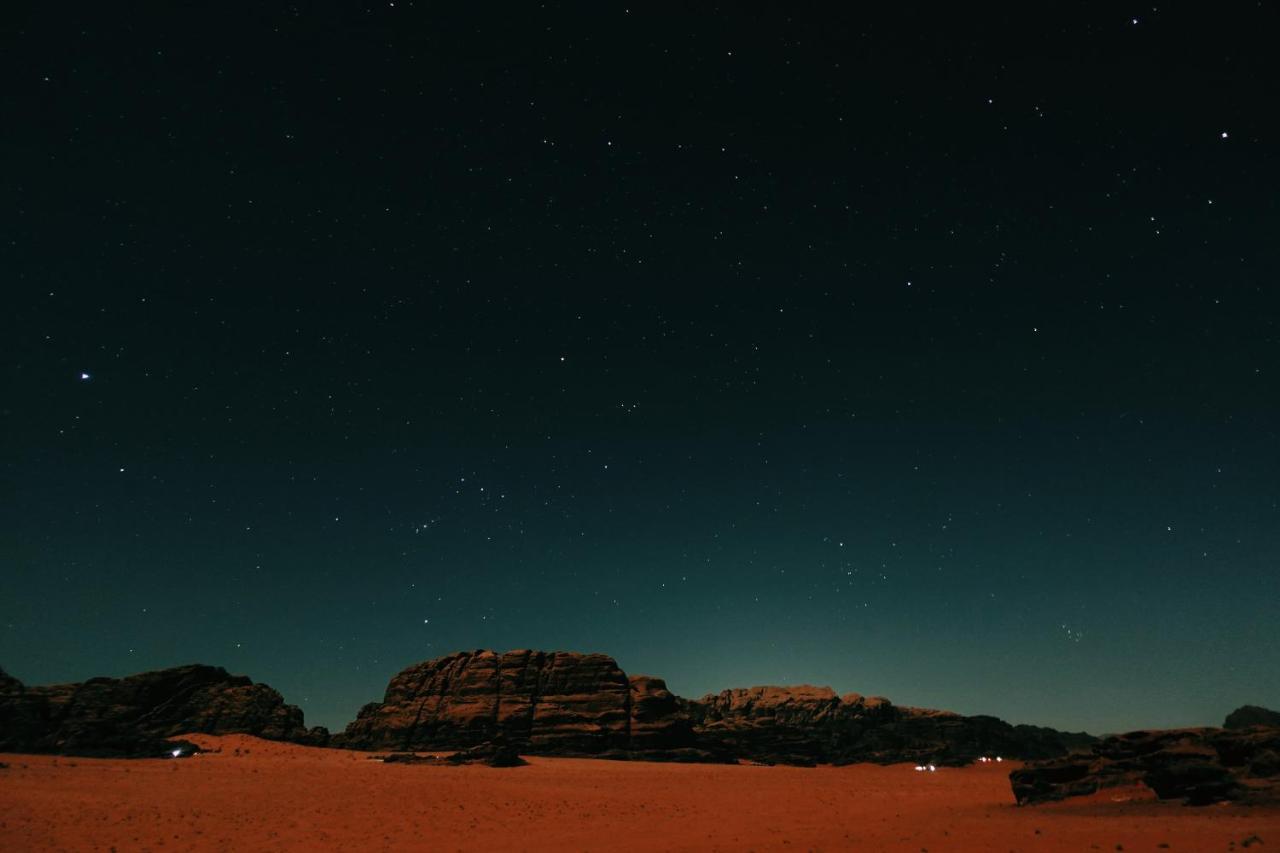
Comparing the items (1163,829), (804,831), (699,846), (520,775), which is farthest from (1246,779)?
(520,775)

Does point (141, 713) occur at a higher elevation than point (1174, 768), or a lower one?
higher

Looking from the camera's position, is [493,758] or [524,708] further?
[524,708]

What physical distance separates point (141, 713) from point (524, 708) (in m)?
33.3

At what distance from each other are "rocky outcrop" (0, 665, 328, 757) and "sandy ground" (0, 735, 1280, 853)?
36.7ft

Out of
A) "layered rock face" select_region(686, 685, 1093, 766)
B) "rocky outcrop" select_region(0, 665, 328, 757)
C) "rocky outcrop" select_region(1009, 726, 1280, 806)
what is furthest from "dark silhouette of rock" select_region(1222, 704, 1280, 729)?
"rocky outcrop" select_region(0, 665, 328, 757)

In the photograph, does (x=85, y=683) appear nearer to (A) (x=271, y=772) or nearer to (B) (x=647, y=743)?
(A) (x=271, y=772)

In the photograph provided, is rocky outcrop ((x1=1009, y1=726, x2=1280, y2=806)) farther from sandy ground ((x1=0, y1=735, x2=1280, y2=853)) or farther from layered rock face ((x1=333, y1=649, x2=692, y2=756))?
layered rock face ((x1=333, y1=649, x2=692, y2=756))

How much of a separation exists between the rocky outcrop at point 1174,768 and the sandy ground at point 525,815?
91 centimetres

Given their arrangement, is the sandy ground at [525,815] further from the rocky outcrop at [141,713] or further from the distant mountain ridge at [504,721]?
the distant mountain ridge at [504,721]

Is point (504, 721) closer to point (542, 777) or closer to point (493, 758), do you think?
point (493, 758)

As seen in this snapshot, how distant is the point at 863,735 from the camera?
8450 centimetres

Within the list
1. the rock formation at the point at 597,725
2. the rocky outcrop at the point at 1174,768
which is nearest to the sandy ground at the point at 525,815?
the rocky outcrop at the point at 1174,768

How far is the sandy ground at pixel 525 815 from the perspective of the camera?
17.7 metres

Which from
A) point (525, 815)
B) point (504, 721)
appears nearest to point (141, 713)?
point (504, 721)
